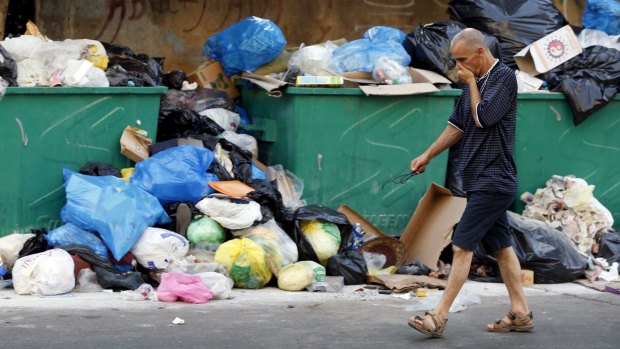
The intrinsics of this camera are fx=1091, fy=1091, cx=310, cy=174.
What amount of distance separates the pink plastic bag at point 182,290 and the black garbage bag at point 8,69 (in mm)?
1707

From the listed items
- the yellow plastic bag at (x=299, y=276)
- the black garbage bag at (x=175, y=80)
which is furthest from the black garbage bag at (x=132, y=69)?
the yellow plastic bag at (x=299, y=276)

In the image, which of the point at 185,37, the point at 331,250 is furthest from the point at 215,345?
the point at 185,37

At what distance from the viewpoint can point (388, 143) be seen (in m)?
7.65

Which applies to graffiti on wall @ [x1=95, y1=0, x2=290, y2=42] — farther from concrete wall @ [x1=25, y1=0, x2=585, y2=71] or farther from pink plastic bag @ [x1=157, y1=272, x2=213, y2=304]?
pink plastic bag @ [x1=157, y1=272, x2=213, y2=304]

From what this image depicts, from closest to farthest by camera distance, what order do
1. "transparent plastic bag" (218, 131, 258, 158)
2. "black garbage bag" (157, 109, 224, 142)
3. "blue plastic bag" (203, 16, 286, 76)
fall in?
"black garbage bag" (157, 109, 224, 142)
"transparent plastic bag" (218, 131, 258, 158)
"blue plastic bag" (203, 16, 286, 76)

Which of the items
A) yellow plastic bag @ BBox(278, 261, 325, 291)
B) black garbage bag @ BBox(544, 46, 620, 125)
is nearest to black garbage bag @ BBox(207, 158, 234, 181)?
yellow plastic bag @ BBox(278, 261, 325, 291)

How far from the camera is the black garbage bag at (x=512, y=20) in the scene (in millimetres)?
8258

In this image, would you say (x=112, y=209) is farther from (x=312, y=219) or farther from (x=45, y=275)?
(x=312, y=219)

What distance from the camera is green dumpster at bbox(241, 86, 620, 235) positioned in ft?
24.6

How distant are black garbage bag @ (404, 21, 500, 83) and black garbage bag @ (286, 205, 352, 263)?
141cm

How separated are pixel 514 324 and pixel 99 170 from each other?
2.86 m

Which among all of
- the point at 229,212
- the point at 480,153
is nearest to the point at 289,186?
the point at 229,212

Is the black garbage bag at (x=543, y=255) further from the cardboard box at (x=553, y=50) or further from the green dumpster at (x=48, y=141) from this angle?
the green dumpster at (x=48, y=141)

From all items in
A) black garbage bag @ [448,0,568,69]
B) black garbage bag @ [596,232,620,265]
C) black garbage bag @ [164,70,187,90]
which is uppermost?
black garbage bag @ [448,0,568,69]
